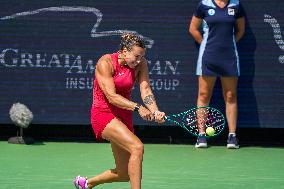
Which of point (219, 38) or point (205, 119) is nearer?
point (205, 119)

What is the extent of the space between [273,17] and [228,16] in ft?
2.08

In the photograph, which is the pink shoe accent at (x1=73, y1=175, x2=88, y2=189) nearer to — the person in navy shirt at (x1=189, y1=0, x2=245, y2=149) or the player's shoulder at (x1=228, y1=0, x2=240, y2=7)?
the person in navy shirt at (x1=189, y1=0, x2=245, y2=149)

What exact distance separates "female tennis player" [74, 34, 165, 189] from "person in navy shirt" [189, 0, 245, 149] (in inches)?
116

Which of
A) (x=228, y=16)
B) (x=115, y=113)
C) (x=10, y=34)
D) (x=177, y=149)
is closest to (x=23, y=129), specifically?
(x=10, y=34)

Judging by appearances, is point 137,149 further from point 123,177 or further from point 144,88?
point 144,88

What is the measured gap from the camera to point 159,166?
844cm

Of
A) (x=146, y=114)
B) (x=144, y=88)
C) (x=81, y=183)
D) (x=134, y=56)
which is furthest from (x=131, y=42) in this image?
(x=81, y=183)

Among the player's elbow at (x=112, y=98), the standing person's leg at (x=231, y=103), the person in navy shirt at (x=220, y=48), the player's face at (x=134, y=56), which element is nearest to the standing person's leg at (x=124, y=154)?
the player's elbow at (x=112, y=98)

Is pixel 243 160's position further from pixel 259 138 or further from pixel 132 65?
pixel 132 65

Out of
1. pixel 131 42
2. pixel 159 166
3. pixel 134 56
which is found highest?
pixel 131 42

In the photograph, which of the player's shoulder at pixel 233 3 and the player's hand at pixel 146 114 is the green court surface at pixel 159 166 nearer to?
the player's hand at pixel 146 114

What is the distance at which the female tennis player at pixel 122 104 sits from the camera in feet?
20.2

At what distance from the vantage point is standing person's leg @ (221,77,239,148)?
951 centimetres

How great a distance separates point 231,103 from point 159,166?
155 cm
